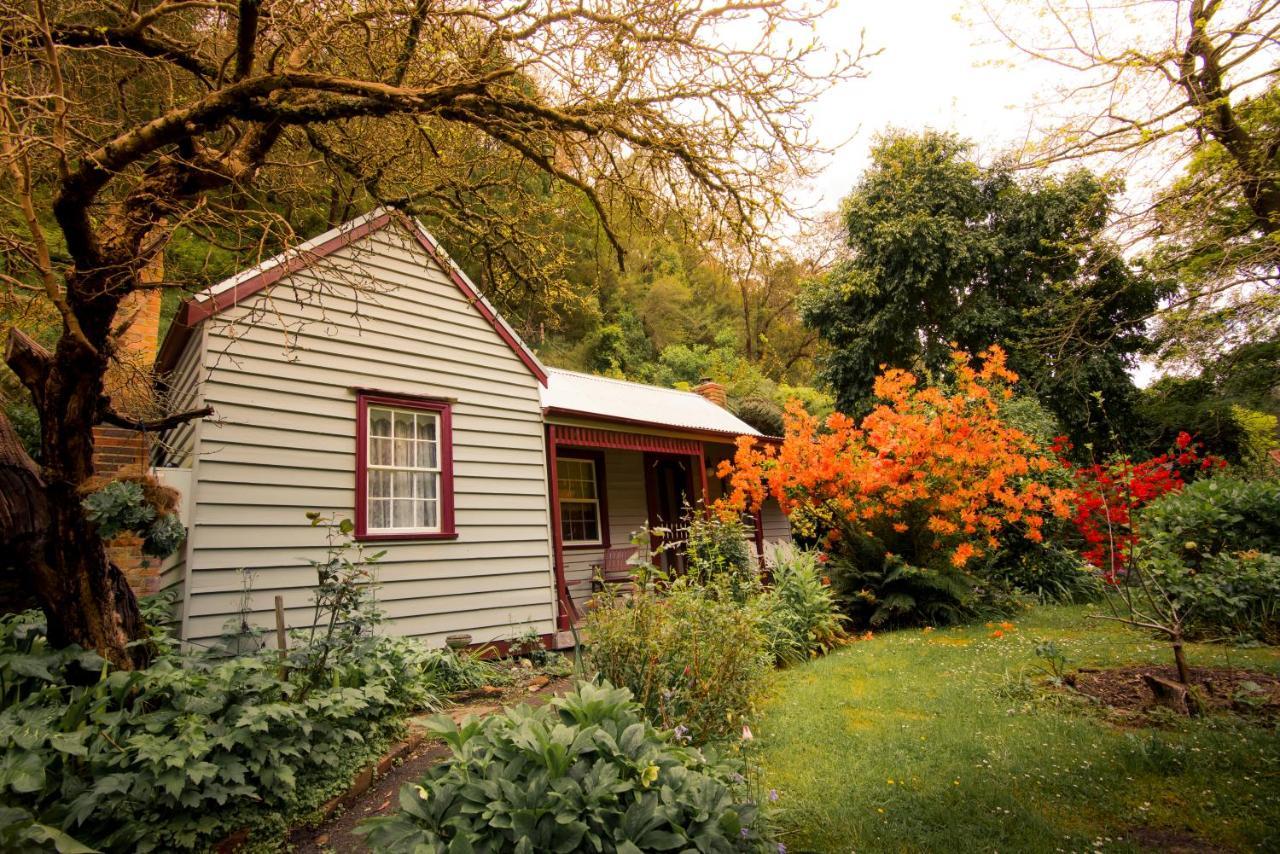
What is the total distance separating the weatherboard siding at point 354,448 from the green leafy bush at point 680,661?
301 cm

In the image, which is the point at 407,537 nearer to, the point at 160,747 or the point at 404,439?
the point at 404,439

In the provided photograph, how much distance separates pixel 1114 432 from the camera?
14383mm

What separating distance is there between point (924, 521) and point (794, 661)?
2.75 meters

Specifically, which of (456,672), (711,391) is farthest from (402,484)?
(711,391)

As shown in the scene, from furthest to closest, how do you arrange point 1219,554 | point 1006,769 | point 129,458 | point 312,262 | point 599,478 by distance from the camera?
point 599,478 < point 129,458 < point 1219,554 < point 312,262 < point 1006,769

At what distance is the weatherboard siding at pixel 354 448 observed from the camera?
557cm

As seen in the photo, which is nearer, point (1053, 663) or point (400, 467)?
point (1053, 663)

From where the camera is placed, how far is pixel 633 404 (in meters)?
11.5

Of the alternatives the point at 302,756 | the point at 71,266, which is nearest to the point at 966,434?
the point at 302,756

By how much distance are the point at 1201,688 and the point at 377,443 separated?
7.34 meters

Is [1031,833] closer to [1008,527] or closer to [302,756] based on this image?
[302,756]

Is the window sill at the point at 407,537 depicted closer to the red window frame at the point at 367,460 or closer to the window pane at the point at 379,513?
the red window frame at the point at 367,460

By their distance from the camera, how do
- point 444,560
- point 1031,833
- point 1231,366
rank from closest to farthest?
point 1031,833 < point 1231,366 < point 444,560

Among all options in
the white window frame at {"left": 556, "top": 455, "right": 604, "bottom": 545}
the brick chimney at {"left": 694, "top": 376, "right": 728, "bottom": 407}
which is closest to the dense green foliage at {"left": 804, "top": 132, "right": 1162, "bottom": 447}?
the brick chimney at {"left": 694, "top": 376, "right": 728, "bottom": 407}
